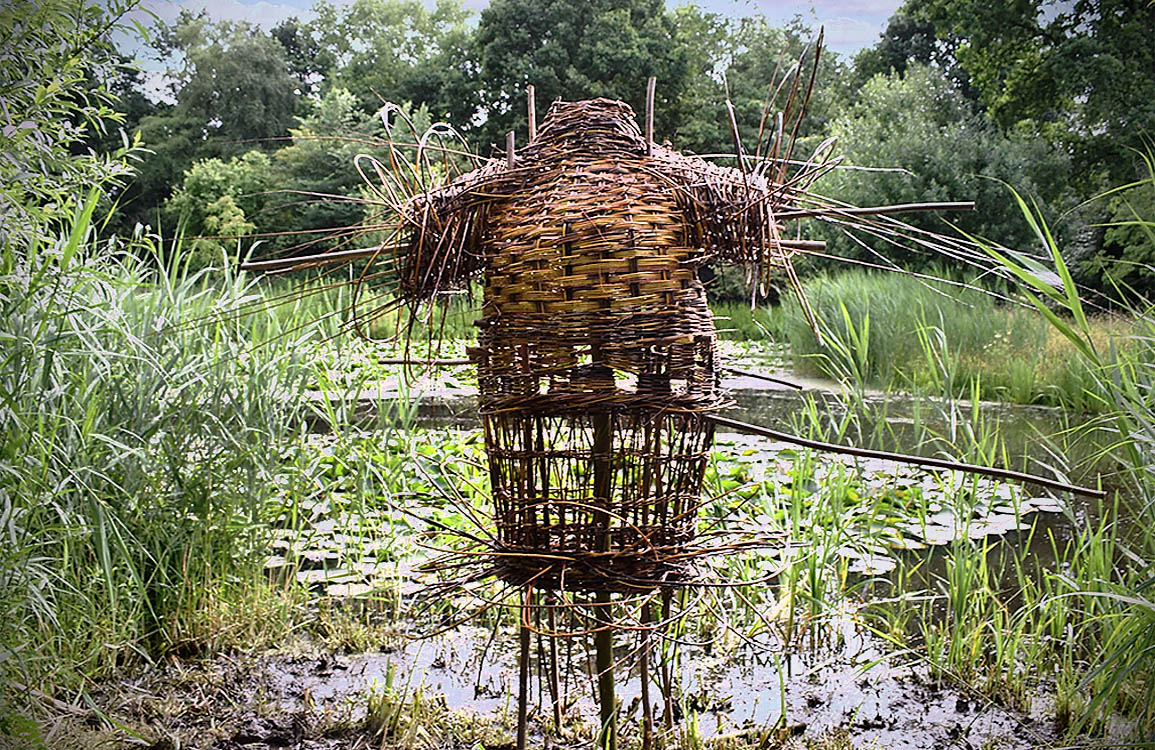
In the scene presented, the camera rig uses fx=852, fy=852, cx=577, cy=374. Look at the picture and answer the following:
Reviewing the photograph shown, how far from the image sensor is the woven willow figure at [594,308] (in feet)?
3.08

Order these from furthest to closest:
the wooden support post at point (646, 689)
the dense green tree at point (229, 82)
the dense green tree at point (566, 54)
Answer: the dense green tree at point (566, 54) < the dense green tree at point (229, 82) < the wooden support post at point (646, 689)

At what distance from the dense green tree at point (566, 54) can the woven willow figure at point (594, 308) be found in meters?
8.47

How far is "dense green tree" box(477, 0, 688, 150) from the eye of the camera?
936 cm

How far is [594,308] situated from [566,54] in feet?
30.5

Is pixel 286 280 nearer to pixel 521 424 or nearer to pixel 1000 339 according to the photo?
pixel 1000 339

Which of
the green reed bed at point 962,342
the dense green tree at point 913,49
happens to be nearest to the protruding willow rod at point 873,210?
the green reed bed at point 962,342

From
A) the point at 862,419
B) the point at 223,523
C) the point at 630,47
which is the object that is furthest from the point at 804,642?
the point at 630,47

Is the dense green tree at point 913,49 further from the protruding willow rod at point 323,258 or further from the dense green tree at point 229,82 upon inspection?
the protruding willow rod at point 323,258

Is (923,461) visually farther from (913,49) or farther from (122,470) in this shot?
(913,49)

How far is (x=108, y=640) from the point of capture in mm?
1683

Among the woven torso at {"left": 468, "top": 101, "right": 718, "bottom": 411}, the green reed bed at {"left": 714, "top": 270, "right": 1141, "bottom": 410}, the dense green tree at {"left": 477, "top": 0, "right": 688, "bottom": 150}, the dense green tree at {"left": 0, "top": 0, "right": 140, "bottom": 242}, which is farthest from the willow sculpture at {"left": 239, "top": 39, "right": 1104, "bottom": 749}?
the dense green tree at {"left": 477, "top": 0, "right": 688, "bottom": 150}

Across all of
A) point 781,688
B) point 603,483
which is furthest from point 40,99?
point 781,688

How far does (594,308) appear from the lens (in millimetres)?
935

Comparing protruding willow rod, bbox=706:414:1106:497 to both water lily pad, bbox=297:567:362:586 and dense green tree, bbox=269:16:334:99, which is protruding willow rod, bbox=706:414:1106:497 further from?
dense green tree, bbox=269:16:334:99
